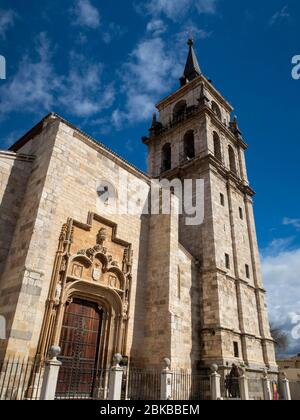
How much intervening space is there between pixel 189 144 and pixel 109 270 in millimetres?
14321

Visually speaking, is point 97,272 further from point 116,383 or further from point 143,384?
point 143,384

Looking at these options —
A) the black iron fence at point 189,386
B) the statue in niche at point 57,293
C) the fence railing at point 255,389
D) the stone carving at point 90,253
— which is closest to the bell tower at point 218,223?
the fence railing at point 255,389

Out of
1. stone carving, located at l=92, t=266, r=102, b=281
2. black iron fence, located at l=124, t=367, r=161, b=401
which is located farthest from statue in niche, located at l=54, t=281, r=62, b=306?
black iron fence, located at l=124, t=367, r=161, b=401

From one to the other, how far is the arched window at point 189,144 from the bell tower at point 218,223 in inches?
3.0

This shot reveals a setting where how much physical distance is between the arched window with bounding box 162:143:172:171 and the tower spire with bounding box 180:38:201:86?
871 cm

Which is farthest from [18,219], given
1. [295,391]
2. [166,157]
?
[295,391]

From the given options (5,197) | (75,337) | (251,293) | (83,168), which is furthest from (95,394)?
(251,293)

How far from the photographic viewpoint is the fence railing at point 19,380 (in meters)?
7.34

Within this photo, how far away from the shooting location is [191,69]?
30.0 meters

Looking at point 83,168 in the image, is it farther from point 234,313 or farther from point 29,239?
point 234,313

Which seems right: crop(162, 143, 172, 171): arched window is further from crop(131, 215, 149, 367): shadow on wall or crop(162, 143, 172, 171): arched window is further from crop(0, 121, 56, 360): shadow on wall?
crop(0, 121, 56, 360): shadow on wall

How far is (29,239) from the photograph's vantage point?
9094 mm

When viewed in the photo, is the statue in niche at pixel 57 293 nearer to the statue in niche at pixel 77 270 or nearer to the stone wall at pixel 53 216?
the stone wall at pixel 53 216

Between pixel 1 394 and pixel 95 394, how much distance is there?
3.63 m
